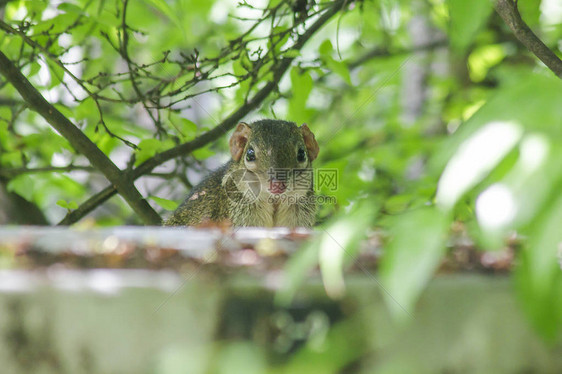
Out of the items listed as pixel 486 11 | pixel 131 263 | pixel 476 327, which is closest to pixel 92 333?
pixel 131 263

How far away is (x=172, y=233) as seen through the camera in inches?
39.0

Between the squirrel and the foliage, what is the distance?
0.41 ft

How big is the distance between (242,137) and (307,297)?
1850 millimetres

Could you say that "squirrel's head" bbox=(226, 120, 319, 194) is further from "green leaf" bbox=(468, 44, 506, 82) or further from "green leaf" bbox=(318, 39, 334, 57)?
"green leaf" bbox=(468, 44, 506, 82)

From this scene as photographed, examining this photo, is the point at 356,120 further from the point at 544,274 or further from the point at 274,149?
the point at 544,274

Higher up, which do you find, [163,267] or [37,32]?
[37,32]

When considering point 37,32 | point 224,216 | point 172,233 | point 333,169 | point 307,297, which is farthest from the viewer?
point 224,216

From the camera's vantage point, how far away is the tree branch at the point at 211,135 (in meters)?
2.33

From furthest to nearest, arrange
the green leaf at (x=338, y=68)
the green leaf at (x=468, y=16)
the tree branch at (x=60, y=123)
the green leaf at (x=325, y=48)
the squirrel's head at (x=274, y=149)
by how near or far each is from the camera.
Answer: the squirrel's head at (x=274, y=149), the green leaf at (x=325, y=48), the green leaf at (x=338, y=68), the tree branch at (x=60, y=123), the green leaf at (x=468, y=16)

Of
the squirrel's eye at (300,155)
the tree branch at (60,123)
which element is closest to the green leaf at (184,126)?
the tree branch at (60,123)

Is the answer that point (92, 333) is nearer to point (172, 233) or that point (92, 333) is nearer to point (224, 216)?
point (172, 233)

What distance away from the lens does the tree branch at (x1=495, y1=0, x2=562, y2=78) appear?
4.77 ft

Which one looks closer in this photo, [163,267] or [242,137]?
[163,267]

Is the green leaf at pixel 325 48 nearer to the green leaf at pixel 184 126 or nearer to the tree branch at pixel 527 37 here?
the green leaf at pixel 184 126
